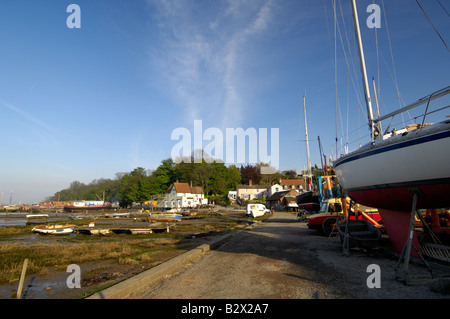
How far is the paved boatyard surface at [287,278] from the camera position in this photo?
4.43 metres

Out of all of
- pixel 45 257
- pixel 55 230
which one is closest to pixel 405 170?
pixel 45 257

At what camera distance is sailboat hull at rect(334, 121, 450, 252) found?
191 inches

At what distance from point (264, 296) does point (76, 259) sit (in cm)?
849

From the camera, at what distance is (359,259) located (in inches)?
282

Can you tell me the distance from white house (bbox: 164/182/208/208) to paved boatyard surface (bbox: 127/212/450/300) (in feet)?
215

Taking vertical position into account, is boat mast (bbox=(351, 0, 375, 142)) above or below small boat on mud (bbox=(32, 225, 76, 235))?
above

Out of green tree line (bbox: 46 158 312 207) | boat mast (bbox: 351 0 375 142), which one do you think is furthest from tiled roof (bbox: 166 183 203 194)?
boat mast (bbox: 351 0 375 142)

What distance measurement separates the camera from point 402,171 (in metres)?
5.63

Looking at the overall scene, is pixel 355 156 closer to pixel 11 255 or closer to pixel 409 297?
pixel 409 297

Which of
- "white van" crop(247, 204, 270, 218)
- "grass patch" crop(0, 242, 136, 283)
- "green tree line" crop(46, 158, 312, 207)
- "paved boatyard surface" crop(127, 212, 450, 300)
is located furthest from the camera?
"green tree line" crop(46, 158, 312, 207)

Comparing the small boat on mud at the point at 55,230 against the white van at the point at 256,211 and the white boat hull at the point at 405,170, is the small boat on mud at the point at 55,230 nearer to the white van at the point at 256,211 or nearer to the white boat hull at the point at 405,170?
the white van at the point at 256,211

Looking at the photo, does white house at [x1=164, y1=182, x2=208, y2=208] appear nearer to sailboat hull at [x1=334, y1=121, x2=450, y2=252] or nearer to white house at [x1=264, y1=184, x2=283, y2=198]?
white house at [x1=264, y1=184, x2=283, y2=198]

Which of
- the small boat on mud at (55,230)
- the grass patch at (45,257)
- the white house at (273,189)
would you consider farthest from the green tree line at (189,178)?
the grass patch at (45,257)

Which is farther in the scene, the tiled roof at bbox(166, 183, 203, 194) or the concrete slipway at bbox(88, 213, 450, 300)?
the tiled roof at bbox(166, 183, 203, 194)
